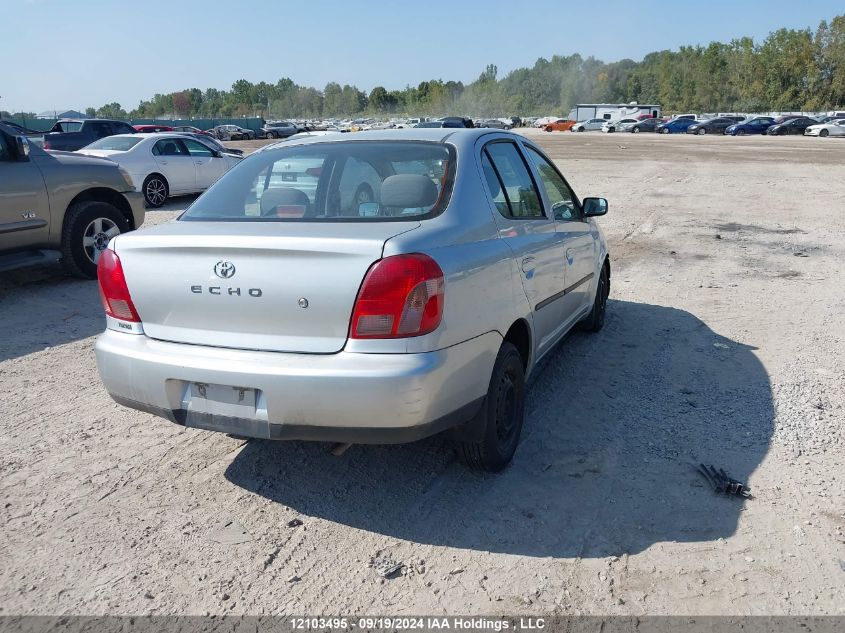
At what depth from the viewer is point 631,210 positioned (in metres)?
14.3

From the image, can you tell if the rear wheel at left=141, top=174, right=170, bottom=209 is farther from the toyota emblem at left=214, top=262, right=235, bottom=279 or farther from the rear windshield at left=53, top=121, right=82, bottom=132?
the toyota emblem at left=214, top=262, right=235, bottom=279

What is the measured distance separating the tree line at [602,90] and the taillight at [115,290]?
4205 inches

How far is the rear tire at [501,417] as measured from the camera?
354 centimetres

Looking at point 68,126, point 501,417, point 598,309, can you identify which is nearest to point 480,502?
point 501,417

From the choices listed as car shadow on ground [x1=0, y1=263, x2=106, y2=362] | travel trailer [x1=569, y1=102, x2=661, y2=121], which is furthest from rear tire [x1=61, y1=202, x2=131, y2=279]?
travel trailer [x1=569, y1=102, x2=661, y2=121]

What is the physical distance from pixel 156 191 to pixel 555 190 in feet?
36.8

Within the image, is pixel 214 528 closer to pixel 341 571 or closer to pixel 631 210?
pixel 341 571

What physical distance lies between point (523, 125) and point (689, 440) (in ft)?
302

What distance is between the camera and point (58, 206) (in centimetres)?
778

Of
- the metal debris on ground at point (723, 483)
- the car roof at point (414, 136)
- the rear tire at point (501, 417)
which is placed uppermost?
the car roof at point (414, 136)

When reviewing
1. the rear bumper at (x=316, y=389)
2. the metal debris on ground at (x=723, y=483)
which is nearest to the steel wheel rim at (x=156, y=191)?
the rear bumper at (x=316, y=389)

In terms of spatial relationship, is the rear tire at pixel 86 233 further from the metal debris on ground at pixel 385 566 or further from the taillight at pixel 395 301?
the metal debris on ground at pixel 385 566

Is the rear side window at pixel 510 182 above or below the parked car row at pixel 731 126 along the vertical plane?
above

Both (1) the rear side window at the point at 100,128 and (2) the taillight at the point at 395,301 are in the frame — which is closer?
(2) the taillight at the point at 395,301
